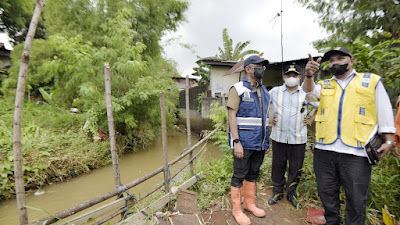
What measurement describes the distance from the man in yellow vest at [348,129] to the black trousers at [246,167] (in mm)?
632

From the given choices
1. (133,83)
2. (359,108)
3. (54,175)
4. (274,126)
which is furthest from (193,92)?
(359,108)

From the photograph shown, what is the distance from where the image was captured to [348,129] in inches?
68.0

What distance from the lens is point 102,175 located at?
5508mm

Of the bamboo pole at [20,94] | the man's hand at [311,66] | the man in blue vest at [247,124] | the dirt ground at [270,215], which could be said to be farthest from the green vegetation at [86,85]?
the man's hand at [311,66]

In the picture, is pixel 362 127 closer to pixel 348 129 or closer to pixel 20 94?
pixel 348 129

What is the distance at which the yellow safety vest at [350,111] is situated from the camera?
1646mm

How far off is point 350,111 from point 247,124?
3.12ft

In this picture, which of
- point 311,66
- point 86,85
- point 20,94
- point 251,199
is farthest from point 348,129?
point 86,85

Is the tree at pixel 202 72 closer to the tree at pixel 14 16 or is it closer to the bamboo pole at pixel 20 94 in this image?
the tree at pixel 14 16

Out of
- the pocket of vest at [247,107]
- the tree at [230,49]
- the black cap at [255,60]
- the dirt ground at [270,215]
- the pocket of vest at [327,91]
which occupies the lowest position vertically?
the dirt ground at [270,215]

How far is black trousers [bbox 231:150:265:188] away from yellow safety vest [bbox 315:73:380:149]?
699 millimetres

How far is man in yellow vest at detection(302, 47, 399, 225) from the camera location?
64.0 inches

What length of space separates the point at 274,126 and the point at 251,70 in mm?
925

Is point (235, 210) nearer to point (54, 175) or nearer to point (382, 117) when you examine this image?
point (382, 117)
